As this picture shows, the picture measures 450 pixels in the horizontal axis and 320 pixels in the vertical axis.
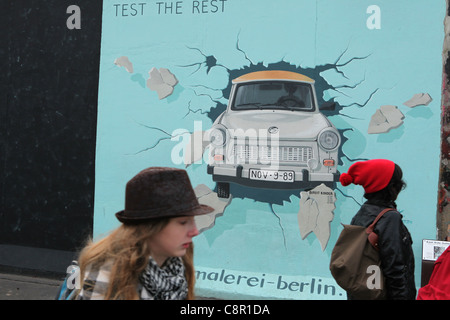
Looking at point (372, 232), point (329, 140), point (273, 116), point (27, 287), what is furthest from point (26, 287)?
point (372, 232)

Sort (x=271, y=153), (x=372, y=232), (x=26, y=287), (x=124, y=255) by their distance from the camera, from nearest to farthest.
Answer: (x=124, y=255) → (x=372, y=232) → (x=271, y=153) → (x=26, y=287)

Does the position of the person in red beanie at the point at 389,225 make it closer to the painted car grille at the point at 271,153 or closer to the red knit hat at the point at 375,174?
the red knit hat at the point at 375,174

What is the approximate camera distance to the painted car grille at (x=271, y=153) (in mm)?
5680

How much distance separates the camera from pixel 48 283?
646 cm

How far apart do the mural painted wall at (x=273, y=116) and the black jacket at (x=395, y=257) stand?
8.59ft

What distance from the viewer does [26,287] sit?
623cm

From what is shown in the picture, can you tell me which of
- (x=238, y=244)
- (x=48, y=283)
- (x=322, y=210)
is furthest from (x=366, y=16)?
(x=48, y=283)

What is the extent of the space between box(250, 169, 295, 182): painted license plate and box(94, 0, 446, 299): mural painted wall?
0.06ft

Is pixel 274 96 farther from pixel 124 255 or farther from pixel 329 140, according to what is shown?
pixel 124 255

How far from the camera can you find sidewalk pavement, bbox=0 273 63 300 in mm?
5844

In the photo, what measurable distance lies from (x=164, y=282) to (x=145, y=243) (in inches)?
6.9

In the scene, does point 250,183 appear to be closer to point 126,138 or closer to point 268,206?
point 268,206

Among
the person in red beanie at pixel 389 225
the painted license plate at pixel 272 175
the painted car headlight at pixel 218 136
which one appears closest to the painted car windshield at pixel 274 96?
the painted car headlight at pixel 218 136

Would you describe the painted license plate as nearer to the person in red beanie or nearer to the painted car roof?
the painted car roof
